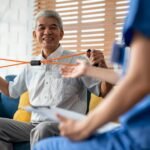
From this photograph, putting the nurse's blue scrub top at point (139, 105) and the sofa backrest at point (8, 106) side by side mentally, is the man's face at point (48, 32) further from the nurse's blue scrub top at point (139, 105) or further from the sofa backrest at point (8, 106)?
the nurse's blue scrub top at point (139, 105)

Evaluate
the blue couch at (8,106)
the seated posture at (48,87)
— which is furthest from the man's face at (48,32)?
the blue couch at (8,106)

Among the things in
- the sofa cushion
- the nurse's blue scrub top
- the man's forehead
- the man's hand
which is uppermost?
the man's forehead

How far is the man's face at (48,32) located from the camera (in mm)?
1954

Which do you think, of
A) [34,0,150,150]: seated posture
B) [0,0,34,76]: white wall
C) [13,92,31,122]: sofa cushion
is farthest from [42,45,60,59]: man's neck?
[34,0,150,150]: seated posture

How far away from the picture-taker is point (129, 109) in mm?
631

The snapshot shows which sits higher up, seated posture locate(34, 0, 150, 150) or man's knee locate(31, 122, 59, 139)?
seated posture locate(34, 0, 150, 150)

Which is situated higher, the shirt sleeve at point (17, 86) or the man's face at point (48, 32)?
the man's face at point (48, 32)

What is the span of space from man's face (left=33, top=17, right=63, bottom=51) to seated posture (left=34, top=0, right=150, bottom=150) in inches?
49.9

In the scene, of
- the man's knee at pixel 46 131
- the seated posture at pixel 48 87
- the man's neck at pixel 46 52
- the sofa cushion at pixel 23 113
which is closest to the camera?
the man's knee at pixel 46 131

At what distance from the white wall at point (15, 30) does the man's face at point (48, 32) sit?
125 centimetres

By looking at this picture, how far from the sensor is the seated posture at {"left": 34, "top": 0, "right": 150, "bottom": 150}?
2.01 feet

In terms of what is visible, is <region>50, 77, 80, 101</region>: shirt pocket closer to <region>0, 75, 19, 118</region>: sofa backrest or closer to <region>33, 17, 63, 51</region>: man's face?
<region>33, 17, 63, 51</region>: man's face

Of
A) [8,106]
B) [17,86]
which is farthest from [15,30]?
[17,86]

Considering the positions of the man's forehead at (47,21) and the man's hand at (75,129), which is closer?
the man's hand at (75,129)
